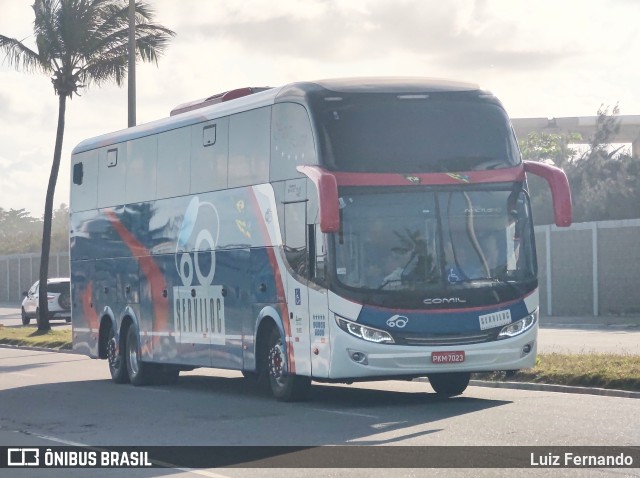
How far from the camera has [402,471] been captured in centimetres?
1088

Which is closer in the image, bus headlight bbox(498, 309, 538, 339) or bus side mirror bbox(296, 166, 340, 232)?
bus side mirror bbox(296, 166, 340, 232)

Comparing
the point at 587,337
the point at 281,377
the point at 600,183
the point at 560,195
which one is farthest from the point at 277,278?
the point at 600,183

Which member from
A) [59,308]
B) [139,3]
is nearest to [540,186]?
[59,308]

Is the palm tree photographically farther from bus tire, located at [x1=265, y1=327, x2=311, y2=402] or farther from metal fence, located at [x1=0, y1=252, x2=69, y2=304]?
metal fence, located at [x1=0, y1=252, x2=69, y2=304]

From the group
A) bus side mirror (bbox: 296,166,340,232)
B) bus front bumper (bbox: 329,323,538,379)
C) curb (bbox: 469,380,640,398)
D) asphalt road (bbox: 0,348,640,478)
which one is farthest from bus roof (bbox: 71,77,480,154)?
curb (bbox: 469,380,640,398)

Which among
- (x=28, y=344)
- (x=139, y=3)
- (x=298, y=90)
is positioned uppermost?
(x=139, y=3)

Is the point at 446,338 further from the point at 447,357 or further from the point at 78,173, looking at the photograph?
the point at 78,173

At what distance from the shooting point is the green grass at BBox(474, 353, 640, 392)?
58.2 ft

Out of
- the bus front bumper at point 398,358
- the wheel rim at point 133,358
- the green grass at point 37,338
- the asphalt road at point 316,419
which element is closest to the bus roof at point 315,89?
the bus front bumper at point 398,358

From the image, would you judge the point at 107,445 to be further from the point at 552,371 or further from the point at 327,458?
the point at 552,371

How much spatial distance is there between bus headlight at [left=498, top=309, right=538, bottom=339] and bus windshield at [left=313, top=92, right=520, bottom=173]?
1.92m

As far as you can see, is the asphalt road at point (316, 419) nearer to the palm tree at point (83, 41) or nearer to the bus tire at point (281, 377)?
the bus tire at point (281, 377)

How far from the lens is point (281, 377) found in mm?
17766

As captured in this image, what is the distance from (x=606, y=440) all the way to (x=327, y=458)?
2.55 meters
